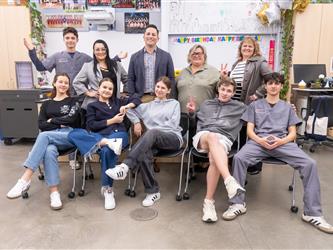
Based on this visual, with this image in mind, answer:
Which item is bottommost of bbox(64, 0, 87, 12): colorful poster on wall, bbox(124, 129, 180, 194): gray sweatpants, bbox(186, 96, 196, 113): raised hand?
bbox(124, 129, 180, 194): gray sweatpants

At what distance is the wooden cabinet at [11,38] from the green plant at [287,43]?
4.39 meters

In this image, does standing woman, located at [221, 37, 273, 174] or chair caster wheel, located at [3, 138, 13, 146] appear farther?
chair caster wheel, located at [3, 138, 13, 146]

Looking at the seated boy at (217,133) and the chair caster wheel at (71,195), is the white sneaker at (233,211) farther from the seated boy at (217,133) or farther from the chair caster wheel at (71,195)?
the chair caster wheel at (71,195)

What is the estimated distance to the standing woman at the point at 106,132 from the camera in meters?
2.56

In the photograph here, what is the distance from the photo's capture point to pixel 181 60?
5.23m

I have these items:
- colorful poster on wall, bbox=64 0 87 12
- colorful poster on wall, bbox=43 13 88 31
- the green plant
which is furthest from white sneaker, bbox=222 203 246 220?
colorful poster on wall, bbox=64 0 87 12

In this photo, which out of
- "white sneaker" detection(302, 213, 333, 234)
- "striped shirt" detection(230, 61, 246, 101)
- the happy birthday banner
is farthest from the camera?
the happy birthday banner

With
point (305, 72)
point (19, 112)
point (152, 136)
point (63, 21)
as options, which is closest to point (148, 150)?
point (152, 136)

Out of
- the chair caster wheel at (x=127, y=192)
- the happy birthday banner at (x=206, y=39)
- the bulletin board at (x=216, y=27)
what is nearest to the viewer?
the chair caster wheel at (x=127, y=192)

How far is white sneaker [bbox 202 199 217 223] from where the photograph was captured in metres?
2.25

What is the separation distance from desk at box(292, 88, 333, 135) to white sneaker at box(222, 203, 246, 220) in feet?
7.94

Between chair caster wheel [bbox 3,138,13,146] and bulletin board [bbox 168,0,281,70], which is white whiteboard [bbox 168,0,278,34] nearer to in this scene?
bulletin board [bbox 168,0,281,70]

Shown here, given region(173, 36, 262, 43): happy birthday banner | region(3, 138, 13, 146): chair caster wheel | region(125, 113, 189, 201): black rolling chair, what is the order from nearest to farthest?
region(125, 113, 189, 201): black rolling chair < region(3, 138, 13, 146): chair caster wheel < region(173, 36, 262, 43): happy birthday banner

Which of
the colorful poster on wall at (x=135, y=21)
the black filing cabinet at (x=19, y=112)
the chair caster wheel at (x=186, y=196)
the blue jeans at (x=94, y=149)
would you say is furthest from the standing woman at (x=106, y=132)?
the colorful poster on wall at (x=135, y=21)
